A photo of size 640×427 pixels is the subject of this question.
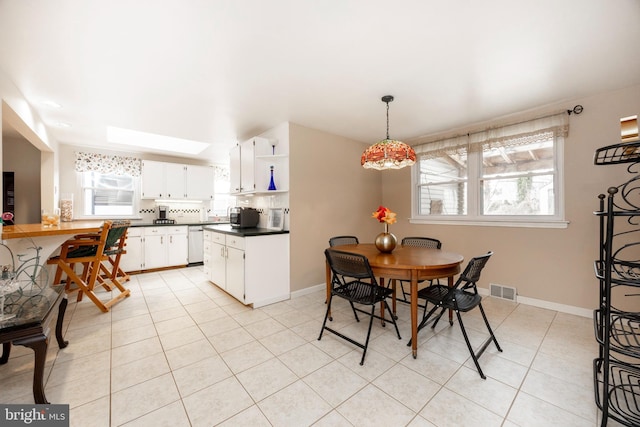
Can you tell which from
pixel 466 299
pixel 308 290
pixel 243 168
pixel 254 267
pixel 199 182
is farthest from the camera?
pixel 199 182

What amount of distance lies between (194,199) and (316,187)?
10.4 ft

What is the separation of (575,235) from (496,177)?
1.03 m

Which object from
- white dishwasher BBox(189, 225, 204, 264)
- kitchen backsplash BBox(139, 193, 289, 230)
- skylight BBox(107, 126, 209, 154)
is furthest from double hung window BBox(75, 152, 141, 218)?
white dishwasher BBox(189, 225, 204, 264)

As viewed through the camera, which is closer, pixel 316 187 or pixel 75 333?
pixel 75 333

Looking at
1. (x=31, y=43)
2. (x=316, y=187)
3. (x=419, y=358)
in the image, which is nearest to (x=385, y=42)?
(x=316, y=187)

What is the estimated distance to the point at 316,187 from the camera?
365cm

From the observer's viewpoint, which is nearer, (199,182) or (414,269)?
(414,269)

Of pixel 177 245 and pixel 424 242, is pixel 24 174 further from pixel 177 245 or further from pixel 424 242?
pixel 424 242

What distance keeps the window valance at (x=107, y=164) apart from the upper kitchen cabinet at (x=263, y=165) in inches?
104

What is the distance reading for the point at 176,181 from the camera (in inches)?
202

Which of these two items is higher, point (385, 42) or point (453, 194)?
point (385, 42)

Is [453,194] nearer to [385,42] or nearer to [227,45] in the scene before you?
[385,42]

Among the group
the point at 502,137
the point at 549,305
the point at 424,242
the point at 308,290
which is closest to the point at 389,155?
the point at 424,242

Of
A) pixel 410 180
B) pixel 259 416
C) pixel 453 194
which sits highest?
pixel 410 180
